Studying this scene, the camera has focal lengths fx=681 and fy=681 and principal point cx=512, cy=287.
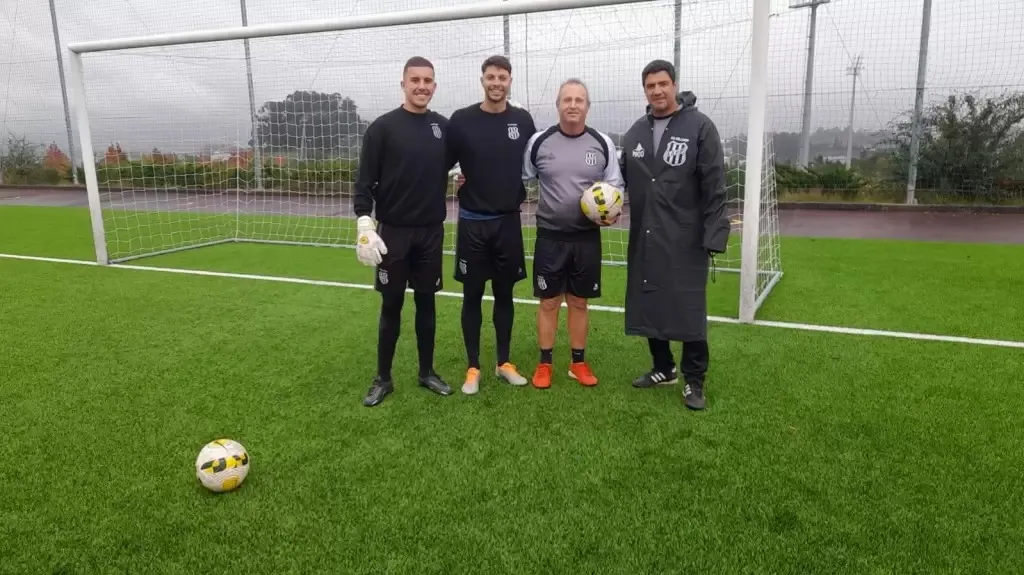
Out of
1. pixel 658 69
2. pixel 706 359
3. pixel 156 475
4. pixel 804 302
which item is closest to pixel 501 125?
pixel 658 69

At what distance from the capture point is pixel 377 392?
150 inches

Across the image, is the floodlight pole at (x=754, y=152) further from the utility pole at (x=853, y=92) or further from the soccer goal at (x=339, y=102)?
the utility pole at (x=853, y=92)

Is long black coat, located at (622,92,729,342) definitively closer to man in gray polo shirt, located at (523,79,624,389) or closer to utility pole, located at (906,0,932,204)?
man in gray polo shirt, located at (523,79,624,389)

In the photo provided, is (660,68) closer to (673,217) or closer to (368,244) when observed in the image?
(673,217)

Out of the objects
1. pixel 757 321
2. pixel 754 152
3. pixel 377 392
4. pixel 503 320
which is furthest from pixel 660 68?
pixel 757 321

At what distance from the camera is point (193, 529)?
2.54m

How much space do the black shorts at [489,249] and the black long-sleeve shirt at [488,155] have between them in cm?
8

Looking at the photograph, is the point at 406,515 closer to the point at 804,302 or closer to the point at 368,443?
the point at 368,443

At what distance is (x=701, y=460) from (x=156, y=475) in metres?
2.39

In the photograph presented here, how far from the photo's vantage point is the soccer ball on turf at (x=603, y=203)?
3547 millimetres

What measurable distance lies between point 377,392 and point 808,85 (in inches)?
420

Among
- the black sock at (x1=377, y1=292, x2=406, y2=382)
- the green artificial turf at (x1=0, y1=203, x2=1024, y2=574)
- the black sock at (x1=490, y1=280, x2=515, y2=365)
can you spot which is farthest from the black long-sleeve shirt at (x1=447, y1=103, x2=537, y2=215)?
the green artificial turf at (x1=0, y1=203, x2=1024, y2=574)

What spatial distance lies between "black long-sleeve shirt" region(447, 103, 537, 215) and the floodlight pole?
6.74 feet

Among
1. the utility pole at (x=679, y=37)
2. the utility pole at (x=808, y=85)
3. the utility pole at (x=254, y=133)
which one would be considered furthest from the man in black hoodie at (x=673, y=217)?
the utility pole at (x=808, y=85)
